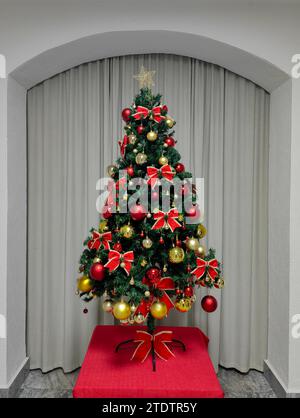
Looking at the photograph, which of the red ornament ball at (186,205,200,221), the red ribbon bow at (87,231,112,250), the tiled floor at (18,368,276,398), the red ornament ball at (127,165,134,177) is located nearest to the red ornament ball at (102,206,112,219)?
the red ribbon bow at (87,231,112,250)

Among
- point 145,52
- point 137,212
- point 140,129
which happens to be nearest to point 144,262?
point 137,212

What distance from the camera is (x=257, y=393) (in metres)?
2.69

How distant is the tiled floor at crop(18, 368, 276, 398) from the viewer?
2.67 metres

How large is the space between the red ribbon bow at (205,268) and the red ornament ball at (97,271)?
542 millimetres

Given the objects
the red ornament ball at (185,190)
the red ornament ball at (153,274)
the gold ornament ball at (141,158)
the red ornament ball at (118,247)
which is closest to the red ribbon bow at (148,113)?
the gold ornament ball at (141,158)

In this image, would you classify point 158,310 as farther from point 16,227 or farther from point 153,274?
point 16,227

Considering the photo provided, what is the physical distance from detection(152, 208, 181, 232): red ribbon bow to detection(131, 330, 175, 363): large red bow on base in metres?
0.73

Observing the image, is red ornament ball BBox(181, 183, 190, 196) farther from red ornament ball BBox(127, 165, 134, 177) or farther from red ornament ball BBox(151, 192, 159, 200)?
red ornament ball BBox(127, 165, 134, 177)

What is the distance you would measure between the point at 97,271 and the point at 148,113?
3.10 ft

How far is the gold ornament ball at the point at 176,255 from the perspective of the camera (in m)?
2.13

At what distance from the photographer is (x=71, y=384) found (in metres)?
2.82

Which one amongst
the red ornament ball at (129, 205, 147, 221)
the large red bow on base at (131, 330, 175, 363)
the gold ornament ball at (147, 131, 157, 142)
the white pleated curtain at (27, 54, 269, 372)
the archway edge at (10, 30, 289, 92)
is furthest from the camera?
the white pleated curtain at (27, 54, 269, 372)

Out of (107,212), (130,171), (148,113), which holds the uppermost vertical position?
(148,113)

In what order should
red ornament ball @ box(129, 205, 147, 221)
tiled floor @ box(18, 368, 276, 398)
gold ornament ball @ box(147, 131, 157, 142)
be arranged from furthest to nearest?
tiled floor @ box(18, 368, 276, 398) → gold ornament ball @ box(147, 131, 157, 142) → red ornament ball @ box(129, 205, 147, 221)
